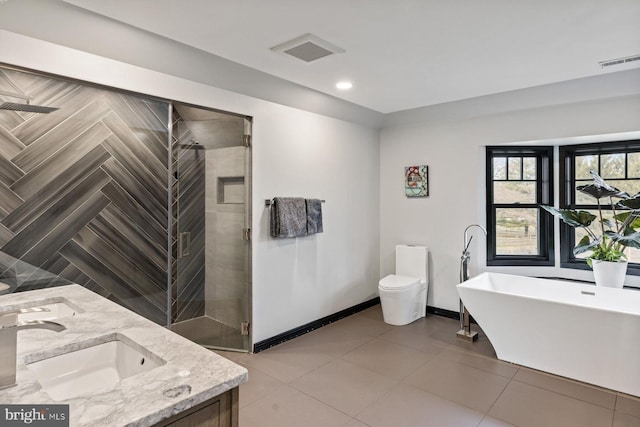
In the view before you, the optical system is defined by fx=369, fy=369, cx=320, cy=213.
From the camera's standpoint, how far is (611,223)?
3.59 metres

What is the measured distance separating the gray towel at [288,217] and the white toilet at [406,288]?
4.10ft

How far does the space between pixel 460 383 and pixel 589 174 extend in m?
2.82

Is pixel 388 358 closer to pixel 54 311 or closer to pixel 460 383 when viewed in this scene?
pixel 460 383

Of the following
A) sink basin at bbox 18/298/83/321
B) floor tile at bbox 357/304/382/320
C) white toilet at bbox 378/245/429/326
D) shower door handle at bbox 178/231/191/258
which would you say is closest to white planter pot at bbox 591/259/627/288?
white toilet at bbox 378/245/429/326

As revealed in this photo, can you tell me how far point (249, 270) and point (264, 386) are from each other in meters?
1.04

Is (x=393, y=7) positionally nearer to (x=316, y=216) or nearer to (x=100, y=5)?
(x=100, y=5)

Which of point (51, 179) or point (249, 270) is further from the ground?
point (51, 179)

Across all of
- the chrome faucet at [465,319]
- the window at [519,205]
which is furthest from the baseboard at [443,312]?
the window at [519,205]

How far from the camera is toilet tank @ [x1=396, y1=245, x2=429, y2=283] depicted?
14.9 feet

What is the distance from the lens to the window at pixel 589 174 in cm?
380

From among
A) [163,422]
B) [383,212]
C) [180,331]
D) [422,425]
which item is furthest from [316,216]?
[163,422]

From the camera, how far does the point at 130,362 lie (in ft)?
4.66

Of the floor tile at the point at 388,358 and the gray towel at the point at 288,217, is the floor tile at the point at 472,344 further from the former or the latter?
the gray towel at the point at 288,217

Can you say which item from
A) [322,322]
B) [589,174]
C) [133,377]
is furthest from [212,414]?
[589,174]
